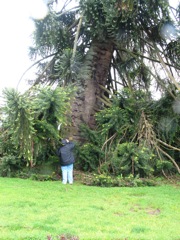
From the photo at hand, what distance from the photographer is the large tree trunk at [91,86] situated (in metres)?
11.4

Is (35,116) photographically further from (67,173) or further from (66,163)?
(67,173)

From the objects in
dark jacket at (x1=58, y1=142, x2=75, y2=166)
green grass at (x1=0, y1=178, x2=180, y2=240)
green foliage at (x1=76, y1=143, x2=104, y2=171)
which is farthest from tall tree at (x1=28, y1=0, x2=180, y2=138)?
green grass at (x1=0, y1=178, x2=180, y2=240)

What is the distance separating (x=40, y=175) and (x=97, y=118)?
258cm

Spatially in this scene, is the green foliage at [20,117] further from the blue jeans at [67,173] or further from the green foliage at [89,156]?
the green foliage at [89,156]

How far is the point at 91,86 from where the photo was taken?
11867mm

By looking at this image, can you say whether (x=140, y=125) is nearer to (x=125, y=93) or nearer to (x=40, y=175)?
(x=125, y=93)

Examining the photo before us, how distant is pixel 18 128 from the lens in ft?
28.3

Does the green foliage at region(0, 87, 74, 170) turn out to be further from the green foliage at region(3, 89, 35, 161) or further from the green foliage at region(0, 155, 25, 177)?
the green foliage at region(0, 155, 25, 177)

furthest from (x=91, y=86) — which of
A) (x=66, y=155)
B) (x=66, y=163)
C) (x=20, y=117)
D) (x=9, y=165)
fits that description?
(x=20, y=117)

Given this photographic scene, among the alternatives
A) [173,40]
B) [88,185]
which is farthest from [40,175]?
[173,40]

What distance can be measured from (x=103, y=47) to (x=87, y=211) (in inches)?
272

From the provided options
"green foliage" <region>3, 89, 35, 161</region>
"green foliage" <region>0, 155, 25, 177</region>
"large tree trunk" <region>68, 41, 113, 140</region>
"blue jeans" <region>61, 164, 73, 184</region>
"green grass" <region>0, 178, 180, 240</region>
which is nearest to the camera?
"green grass" <region>0, 178, 180, 240</region>

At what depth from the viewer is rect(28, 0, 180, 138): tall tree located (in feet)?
32.0

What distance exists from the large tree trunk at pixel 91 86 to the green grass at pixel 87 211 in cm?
281
